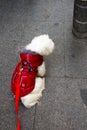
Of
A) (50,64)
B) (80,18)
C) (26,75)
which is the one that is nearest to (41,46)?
(26,75)

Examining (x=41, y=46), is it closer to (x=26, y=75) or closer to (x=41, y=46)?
(x=41, y=46)

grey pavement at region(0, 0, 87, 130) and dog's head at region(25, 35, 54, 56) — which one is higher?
dog's head at region(25, 35, 54, 56)

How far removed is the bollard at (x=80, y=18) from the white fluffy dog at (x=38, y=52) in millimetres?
756

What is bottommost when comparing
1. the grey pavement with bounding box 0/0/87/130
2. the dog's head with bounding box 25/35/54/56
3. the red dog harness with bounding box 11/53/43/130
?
the grey pavement with bounding box 0/0/87/130

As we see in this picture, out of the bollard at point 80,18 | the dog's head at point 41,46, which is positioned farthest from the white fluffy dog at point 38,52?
the bollard at point 80,18

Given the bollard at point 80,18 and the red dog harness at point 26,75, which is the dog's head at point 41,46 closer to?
the red dog harness at point 26,75

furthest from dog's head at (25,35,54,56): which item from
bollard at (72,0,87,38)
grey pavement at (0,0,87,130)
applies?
bollard at (72,0,87,38)

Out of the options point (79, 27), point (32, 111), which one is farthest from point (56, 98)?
point (79, 27)

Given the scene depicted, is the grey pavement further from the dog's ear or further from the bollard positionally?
the dog's ear

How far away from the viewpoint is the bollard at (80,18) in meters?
2.45

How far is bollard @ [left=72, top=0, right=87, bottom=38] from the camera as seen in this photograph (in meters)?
2.45

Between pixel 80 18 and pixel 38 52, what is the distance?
929 mm

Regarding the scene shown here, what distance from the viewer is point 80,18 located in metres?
2.53

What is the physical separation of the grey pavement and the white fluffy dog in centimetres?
8
